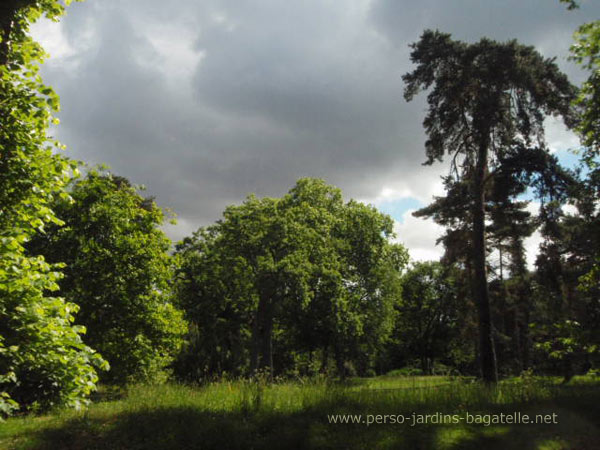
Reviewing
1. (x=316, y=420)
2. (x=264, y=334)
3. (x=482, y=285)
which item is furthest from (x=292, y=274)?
(x=316, y=420)

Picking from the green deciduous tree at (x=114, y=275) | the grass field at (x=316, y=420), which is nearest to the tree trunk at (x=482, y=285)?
the grass field at (x=316, y=420)

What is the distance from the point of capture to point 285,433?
28.0 feet

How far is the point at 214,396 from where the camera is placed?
10797 millimetres

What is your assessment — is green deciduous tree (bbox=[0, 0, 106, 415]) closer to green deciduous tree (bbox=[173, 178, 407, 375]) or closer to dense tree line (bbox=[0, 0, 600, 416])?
dense tree line (bbox=[0, 0, 600, 416])

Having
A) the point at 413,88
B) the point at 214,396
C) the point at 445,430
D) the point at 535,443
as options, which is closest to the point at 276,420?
the point at 214,396

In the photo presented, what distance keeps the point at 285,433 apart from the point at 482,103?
14.9 m

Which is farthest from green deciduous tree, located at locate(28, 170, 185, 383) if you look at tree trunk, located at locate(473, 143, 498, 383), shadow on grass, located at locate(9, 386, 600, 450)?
tree trunk, located at locate(473, 143, 498, 383)

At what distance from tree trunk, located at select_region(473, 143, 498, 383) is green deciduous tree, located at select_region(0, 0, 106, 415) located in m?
14.7

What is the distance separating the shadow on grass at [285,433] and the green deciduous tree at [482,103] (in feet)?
26.5

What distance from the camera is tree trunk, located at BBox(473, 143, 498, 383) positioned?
1659cm

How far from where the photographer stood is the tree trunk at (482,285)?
1659 cm

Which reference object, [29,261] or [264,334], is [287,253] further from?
[29,261]

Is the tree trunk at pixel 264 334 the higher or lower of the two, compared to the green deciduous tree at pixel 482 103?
lower

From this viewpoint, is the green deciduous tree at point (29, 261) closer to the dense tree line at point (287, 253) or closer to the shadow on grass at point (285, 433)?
the dense tree line at point (287, 253)
